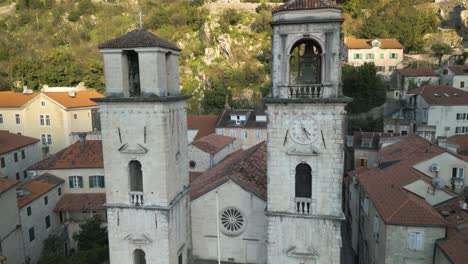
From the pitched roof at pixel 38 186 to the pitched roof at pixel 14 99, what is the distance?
20569mm

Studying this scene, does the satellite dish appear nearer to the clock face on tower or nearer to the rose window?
the clock face on tower

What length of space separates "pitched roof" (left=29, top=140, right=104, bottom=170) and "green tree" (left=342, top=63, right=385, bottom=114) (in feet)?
124

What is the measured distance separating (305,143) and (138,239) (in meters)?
10.2

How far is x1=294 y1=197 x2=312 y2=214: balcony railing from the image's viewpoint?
16.4m

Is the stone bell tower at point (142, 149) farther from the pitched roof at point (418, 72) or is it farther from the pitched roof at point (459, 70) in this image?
the pitched roof at point (459, 70)

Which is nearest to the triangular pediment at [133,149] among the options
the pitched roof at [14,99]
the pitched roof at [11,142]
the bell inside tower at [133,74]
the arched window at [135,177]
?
the arched window at [135,177]

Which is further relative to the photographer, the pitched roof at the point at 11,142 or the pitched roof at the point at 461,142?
the pitched roof at the point at 461,142

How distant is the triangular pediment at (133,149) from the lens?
706 inches

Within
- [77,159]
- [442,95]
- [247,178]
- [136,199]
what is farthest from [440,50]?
[136,199]

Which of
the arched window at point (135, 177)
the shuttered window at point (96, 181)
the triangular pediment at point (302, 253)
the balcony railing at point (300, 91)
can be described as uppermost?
the balcony railing at point (300, 91)

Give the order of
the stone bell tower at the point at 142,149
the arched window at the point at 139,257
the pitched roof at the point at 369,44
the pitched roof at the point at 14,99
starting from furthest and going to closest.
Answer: the pitched roof at the point at 369,44 < the pitched roof at the point at 14,99 < the arched window at the point at 139,257 < the stone bell tower at the point at 142,149

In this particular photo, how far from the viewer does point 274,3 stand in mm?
87625

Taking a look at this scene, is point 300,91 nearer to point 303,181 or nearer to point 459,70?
point 303,181

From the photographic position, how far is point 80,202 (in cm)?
3103
